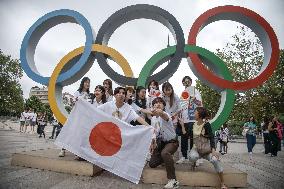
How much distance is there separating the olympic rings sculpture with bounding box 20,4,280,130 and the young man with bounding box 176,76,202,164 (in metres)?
1.19

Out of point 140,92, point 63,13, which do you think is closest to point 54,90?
point 63,13

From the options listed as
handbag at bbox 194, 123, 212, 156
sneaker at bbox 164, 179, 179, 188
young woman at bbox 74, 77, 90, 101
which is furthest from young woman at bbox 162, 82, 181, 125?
young woman at bbox 74, 77, 90, 101

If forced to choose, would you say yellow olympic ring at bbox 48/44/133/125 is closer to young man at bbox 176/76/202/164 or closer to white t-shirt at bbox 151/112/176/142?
young man at bbox 176/76/202/164

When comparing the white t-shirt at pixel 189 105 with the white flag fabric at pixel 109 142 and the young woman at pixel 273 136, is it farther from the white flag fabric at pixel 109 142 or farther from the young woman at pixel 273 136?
the young woman at pixel 273 136

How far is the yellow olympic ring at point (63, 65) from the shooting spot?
7703mm

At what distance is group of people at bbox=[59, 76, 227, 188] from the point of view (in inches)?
176

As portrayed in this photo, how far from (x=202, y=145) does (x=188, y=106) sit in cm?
156

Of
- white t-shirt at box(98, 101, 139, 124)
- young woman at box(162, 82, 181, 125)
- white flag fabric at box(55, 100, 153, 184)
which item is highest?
young woman at box(162, 82, 181, 125)

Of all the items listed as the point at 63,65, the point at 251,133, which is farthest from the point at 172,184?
the point at 251,133

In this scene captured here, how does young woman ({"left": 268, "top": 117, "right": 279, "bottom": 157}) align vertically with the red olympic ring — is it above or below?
below

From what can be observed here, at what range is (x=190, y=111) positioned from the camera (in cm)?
586

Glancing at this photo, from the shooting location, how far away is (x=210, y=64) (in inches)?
300

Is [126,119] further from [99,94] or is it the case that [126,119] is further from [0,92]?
[0,92]

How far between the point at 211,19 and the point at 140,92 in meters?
3.54
